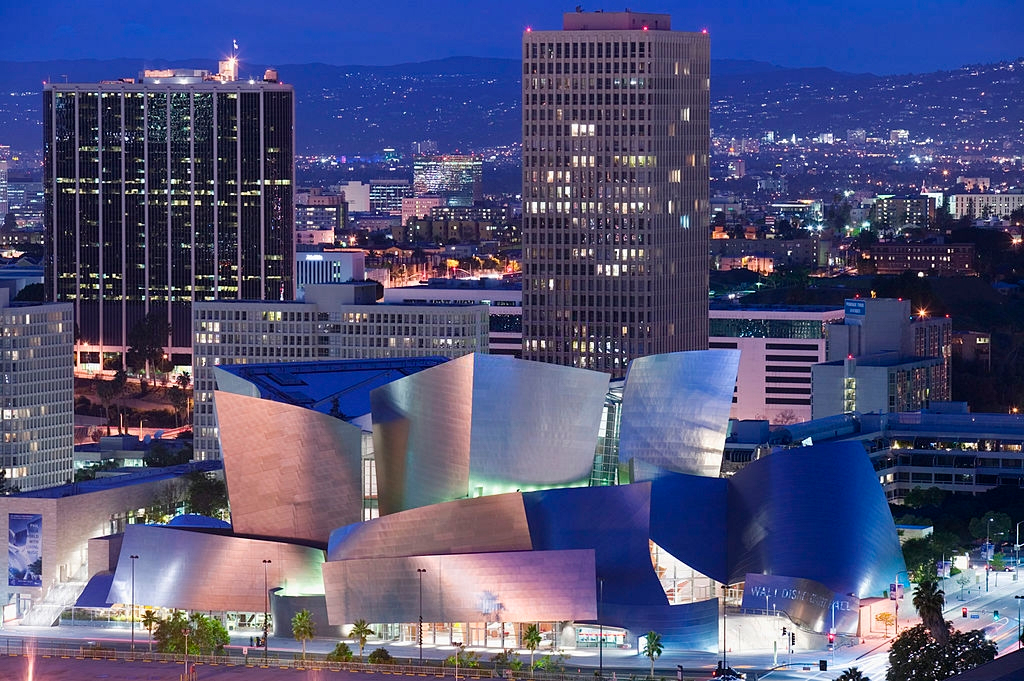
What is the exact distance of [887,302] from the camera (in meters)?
154

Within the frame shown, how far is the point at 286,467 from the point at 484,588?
1045cm

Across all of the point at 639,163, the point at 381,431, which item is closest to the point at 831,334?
the point at 639,163

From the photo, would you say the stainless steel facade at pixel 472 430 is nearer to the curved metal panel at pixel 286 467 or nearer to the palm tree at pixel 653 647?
the curved metal panel at pixel 286 467

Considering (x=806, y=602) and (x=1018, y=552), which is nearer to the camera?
(x=806, y=602)

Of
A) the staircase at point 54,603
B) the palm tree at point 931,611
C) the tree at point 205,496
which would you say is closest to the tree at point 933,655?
the palm tree at point 931,611

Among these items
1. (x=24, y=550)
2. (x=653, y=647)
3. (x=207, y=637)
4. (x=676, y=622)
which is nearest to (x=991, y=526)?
(x=676, y=622)

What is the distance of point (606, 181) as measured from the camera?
15238 centimetres

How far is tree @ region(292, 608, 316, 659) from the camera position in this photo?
91500 mm

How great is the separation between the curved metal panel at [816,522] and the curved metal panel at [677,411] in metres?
2.20

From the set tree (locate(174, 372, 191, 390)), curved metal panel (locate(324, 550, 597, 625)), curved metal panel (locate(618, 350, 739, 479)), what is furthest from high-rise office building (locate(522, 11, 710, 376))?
curved metal panel (locate(324, 550, 597, 625))

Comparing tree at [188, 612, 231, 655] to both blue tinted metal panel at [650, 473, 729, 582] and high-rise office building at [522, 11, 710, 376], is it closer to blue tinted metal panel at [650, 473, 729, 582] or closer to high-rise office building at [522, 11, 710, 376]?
blue tinted metal panel at [650, 473, 729, 582]

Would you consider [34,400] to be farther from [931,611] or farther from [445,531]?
[931,611]

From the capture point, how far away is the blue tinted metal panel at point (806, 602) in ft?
308

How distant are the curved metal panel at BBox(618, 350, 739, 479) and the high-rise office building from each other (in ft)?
159
